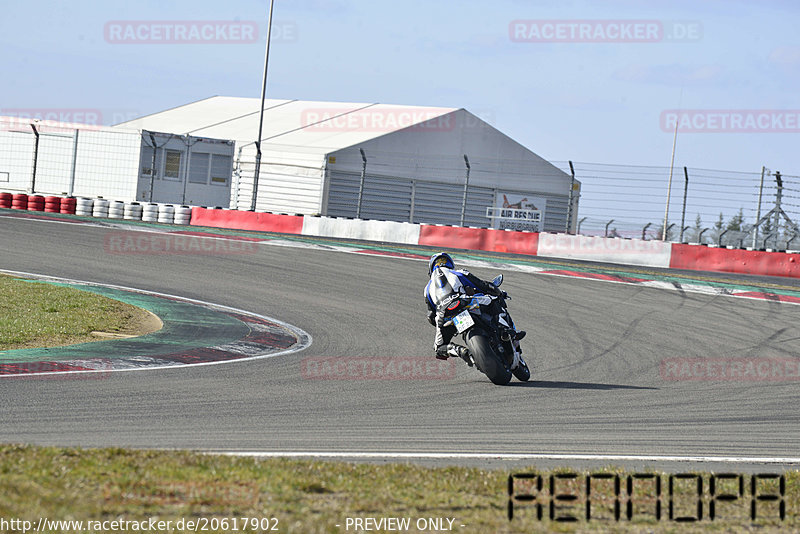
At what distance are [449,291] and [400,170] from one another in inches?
1005

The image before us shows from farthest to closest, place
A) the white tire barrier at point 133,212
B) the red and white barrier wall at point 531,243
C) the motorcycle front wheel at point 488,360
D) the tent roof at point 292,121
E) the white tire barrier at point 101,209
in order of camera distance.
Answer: the tent roof at point 292,121
the white tire barrier at point 133,212
the white tire barrier at point 101,209
the red and white barrier wall at point 531,243
the motorcycle front wheel at point 488,360

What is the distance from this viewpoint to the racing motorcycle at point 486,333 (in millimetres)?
9734

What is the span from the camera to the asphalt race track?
6.84 meters

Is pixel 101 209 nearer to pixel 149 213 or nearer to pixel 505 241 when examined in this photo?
pixel 149 213

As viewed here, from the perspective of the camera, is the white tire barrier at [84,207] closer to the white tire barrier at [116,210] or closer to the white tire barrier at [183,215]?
the white tire barrier at [116,210]

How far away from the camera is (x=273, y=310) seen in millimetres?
14242

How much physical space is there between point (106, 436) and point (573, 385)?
528 centimetres

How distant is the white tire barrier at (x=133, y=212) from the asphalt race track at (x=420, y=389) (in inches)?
440

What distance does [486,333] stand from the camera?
32.6 ft

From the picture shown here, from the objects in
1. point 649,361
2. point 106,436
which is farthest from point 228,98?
point 106,436

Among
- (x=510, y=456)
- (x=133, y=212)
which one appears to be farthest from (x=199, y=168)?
(x=510, y=456)

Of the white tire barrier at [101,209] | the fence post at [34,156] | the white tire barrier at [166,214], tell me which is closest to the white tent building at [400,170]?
the white tire barrier at [166,214]

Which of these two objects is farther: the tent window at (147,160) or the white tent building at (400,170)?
the white tent building at (400,170)

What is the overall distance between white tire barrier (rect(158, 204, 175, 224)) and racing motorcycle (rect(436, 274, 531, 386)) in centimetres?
2028
